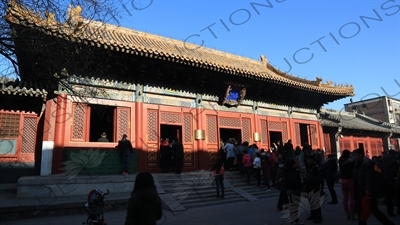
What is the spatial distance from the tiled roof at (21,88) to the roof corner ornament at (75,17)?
236 centimetres

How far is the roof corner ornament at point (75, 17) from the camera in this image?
5.95 meters

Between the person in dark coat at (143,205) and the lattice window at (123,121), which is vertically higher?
the lattice window at (123,121)

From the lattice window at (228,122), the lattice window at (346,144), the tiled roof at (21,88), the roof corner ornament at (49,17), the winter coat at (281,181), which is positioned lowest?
the winter coat at (281,181)

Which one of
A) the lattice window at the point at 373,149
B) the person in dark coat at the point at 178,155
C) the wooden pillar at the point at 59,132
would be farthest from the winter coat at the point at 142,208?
the lattice window at the point at 373,149

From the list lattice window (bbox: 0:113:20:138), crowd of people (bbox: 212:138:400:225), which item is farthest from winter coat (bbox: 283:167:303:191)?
lattice window (bbox: 0:113:20:138)

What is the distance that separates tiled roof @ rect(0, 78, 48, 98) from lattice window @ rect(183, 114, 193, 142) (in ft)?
15.3

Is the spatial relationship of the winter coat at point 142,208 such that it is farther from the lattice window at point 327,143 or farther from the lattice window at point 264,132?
the lattice window at point 327,143

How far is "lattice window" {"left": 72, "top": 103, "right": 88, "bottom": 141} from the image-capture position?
29.4 feet

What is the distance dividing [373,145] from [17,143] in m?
20.1

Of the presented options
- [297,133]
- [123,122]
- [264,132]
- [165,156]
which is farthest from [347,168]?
[297,133]

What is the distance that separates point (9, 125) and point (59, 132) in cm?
362

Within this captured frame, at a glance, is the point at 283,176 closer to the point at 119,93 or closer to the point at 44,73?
the point at 44,73

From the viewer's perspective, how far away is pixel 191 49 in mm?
13703

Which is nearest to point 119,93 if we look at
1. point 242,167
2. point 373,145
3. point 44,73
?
point 44,73
